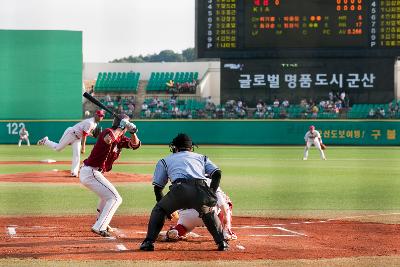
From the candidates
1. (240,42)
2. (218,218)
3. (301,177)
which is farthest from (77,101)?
(218,218)

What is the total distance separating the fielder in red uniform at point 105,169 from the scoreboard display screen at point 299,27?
75.3ft

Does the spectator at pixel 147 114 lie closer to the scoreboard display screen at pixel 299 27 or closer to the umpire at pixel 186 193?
the scoreboard display screen at pixel 299 27

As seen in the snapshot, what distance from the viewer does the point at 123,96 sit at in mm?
44875

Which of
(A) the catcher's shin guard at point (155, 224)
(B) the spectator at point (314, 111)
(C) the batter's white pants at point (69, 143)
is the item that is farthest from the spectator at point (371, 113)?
(A) the catcher's shin guard at point (155, 224)

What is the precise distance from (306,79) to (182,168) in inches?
1052

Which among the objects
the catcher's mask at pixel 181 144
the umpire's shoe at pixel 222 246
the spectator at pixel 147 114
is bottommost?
the spectator at pixel 147 114

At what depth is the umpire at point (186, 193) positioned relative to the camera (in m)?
8.03

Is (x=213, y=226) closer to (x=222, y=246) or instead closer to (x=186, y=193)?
(x=222, y=246)

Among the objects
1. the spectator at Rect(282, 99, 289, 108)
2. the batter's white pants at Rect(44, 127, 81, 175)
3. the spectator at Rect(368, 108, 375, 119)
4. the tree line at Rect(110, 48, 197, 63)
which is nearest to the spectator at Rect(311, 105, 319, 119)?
the spectator at Rect(282, 99, 289, 108)

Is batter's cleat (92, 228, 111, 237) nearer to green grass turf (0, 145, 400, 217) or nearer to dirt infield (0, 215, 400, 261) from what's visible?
dirt infield (0, 215, 400, 261)

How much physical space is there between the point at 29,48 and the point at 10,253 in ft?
112

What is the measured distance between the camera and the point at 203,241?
8.91 meters

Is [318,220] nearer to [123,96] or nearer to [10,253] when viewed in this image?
[10,253]

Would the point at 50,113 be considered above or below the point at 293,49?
below
